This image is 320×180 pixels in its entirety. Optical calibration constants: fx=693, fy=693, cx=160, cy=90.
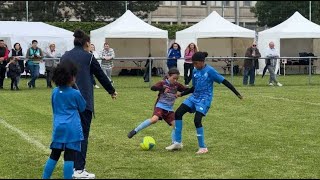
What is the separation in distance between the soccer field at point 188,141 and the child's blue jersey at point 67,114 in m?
0.87

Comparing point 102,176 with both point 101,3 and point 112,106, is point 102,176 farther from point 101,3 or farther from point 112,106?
point 101,3

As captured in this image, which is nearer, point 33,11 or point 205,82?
point 205,82

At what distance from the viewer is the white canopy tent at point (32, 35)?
3167 centimetres

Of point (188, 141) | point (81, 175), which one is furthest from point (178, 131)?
point (81, 175)

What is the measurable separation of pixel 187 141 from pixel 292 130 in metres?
2.30

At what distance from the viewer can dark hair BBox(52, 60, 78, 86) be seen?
25.2 ft

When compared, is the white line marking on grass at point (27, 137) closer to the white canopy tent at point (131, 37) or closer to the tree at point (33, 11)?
the white canopy tent at point (131, 37)

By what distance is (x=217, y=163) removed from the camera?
928 cm

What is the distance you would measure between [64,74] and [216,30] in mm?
26055

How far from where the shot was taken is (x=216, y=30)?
3331 cm

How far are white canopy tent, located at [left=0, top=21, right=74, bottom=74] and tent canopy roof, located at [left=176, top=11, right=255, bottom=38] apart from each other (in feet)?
20.0

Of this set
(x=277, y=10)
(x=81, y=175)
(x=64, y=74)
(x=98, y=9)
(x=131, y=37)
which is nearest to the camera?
(x=64, y=74)

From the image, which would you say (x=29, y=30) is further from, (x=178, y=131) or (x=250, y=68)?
(x=178, y=131)

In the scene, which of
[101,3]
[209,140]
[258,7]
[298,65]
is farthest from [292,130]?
[258,7]
